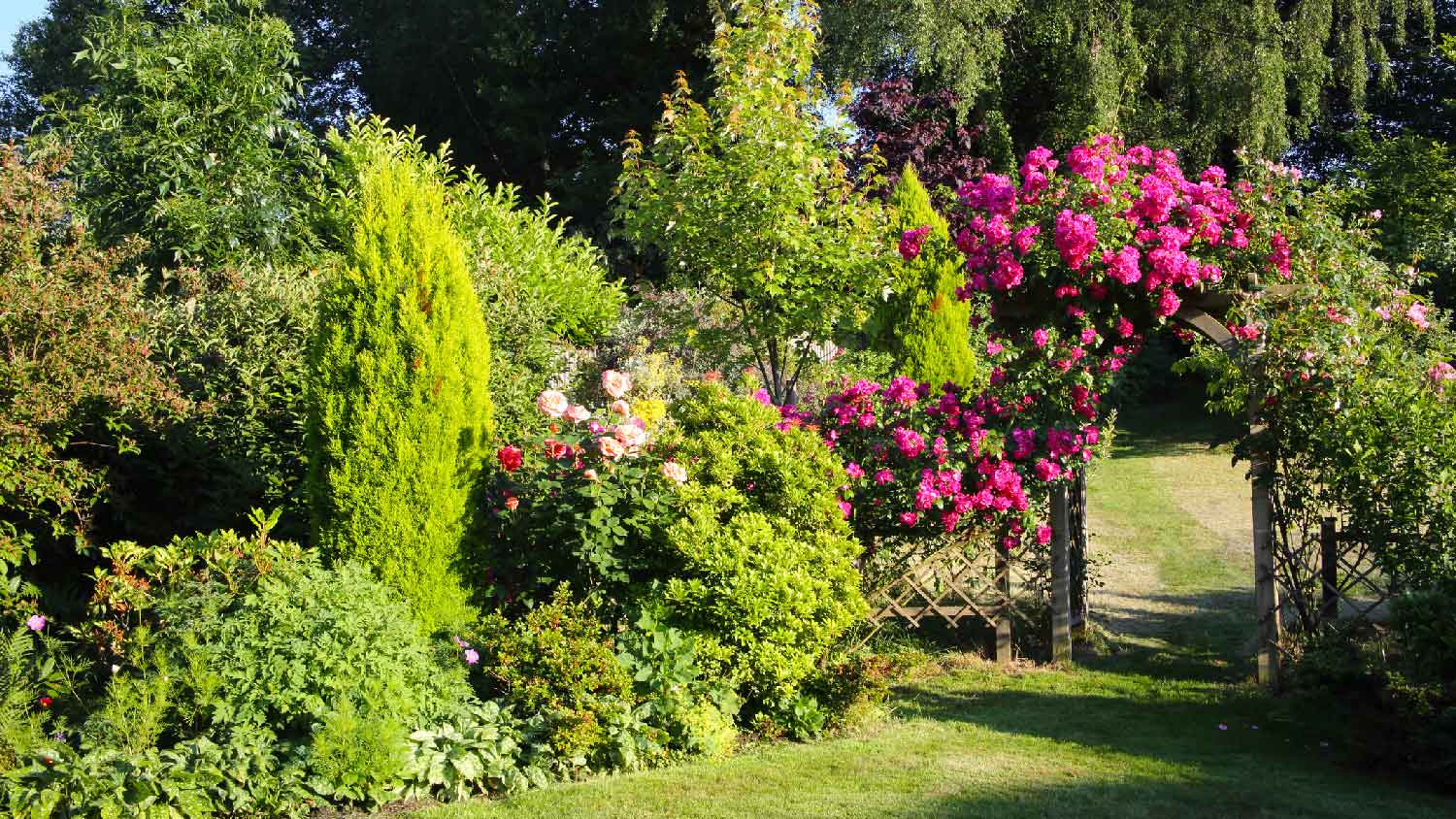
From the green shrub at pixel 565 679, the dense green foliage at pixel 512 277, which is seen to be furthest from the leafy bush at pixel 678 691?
the dense green foliage at pixel 512 277

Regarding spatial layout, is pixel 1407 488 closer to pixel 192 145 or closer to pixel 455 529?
pixel 455 529

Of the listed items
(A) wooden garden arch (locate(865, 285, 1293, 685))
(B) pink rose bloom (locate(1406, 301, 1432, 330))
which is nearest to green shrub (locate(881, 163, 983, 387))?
(A) wooden garden arch (locate(865, 285, 1293, 685))

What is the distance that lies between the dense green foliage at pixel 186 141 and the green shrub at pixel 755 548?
13.1ft

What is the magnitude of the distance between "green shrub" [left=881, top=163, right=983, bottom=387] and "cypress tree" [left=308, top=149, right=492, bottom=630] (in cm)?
531

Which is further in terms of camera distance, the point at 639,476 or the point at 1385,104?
the point at 1385,104

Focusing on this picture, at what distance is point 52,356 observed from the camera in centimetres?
504

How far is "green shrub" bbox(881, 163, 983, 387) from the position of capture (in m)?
9.71

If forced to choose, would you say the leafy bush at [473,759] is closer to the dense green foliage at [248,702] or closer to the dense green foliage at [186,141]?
the dense green foliage at [248,702]

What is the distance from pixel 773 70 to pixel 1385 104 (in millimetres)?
18992

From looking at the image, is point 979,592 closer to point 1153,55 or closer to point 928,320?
point 928,320

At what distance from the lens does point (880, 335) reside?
9.91 metres

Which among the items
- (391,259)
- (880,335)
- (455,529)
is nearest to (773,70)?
(880,335)

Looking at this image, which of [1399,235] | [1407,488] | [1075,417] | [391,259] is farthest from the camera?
[1399,235]

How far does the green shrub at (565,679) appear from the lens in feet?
15.1
